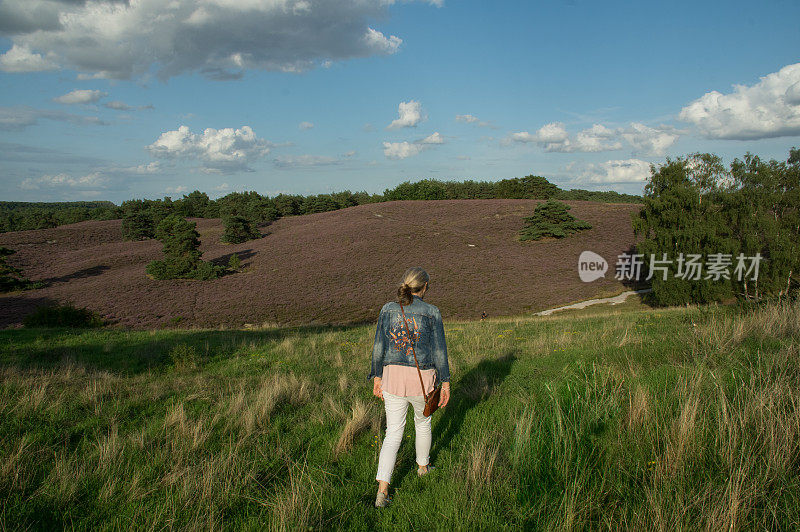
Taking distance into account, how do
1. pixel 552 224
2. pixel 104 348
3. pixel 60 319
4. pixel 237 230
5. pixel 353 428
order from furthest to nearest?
pixel 552 224 → pixel 237 230 → pixel 60 319 → pixel 104 348 → pixel 353 428

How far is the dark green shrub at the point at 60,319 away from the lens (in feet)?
58.6

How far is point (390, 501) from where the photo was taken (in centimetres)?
330

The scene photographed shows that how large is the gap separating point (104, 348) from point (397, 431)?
1096cm

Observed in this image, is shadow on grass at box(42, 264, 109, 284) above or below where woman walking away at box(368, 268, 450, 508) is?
below

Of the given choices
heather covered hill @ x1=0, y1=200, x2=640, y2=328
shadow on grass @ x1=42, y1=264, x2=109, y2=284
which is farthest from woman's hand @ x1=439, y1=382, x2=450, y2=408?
shadow on grass @ x1=42, y1=264, x2=109, y2=284

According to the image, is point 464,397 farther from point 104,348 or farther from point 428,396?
point 104,348

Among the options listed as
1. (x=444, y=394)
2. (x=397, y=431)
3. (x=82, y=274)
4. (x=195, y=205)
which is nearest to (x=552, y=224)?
(x=444, y=394)

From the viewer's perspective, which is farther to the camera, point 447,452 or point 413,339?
point 447,452

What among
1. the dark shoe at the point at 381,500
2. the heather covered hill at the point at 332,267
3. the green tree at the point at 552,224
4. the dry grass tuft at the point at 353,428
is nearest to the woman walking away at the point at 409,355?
the dark shoe at the point at 381,500

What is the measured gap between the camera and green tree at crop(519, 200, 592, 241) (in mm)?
41500

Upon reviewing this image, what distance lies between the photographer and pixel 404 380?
137 inches

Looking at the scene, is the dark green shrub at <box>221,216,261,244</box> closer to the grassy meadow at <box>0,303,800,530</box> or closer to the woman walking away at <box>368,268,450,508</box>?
the grassy meadow at <box>0,303,800,530</box>

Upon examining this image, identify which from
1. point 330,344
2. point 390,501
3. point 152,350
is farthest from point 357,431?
point 152,350

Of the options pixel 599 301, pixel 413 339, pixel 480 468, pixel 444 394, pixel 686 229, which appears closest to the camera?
pixel 480 468
